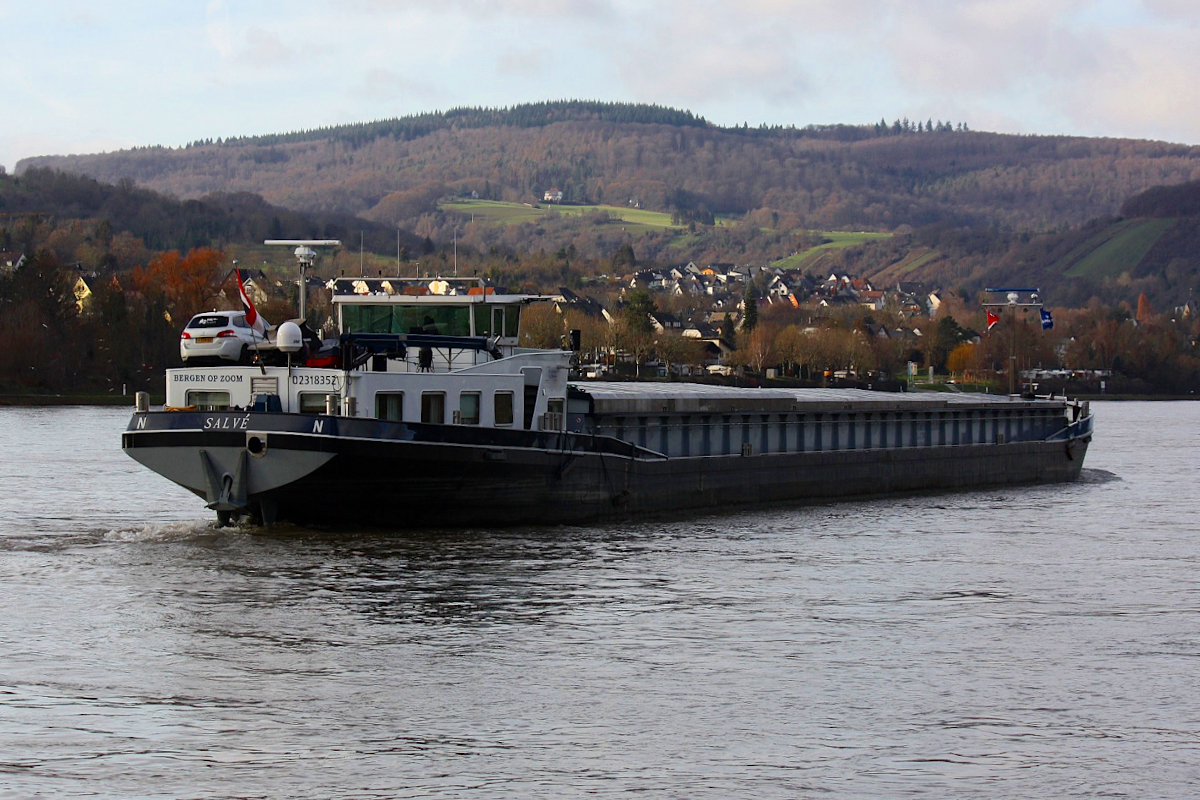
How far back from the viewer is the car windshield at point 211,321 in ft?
88.4

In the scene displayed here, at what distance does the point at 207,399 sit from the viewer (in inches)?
1036

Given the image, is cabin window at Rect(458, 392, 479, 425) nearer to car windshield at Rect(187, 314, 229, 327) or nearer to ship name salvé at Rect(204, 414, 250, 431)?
ship name salvé at Rect(204, 414, 250, 431)

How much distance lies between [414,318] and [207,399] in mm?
5071

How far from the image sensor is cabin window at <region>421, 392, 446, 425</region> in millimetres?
26500

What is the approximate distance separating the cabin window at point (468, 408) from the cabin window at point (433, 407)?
32cm

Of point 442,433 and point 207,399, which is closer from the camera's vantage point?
point 442,433

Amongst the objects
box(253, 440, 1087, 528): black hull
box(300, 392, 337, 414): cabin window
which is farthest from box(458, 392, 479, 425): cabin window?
box(300, 392, 337, 414): cabin window

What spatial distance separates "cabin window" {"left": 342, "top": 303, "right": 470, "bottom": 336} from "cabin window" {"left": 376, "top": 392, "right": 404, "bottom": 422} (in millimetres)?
3811

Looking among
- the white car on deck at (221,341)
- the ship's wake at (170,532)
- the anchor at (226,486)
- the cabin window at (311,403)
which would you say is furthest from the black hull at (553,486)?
the white car on deck at (221,341)

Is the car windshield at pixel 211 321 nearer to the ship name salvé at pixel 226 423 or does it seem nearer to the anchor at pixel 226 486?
the ship name salvé at pixel 226 423

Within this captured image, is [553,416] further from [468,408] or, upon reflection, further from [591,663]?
[591,663]

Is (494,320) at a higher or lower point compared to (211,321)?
higher

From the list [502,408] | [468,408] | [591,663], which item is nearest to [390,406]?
[468,408]

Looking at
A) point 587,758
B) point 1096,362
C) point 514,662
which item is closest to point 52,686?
point 514,662
